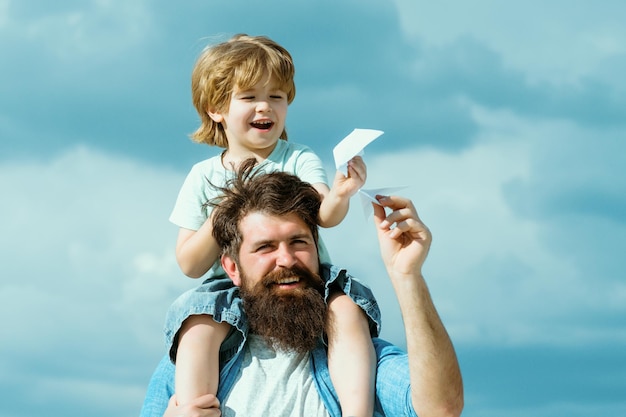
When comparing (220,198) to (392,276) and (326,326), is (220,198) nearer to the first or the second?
(326,326)

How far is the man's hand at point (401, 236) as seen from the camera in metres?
5.25

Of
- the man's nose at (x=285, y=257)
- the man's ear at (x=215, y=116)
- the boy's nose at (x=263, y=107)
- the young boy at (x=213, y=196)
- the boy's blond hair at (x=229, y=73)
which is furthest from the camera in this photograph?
the man's ear at (x=215, y=116)

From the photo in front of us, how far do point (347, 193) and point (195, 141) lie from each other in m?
2.00

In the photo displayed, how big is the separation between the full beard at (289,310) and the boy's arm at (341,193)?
1.22ft

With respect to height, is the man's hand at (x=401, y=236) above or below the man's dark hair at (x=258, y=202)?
below

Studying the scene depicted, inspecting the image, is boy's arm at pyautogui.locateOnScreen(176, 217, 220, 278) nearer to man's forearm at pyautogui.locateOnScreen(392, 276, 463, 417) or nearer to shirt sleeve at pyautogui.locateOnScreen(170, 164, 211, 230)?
shirt sleeve at pyautogui.locateOnScreen(170, 164, 211, 230)

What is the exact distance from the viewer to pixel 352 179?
18.5 feet

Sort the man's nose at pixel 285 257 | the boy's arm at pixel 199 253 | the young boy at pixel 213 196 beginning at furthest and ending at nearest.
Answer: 1. the boy's arm at pixel 199 253
2. the man's nose at pixel 285 257
3. the young boy at pixel 213 196

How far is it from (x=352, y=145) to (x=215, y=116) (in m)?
2.00

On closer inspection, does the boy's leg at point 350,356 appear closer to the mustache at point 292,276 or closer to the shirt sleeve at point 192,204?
the mustache at point 292,276

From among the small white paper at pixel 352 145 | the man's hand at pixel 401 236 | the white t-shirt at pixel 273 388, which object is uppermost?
the small white paper at pixel 352 145

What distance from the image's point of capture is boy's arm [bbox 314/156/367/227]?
5.61 metres

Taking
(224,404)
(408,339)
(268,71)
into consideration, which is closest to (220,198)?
(268,71)

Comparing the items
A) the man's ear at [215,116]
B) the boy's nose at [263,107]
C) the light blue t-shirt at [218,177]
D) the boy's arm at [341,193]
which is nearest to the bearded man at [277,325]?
the boy's arm at [341,193]
